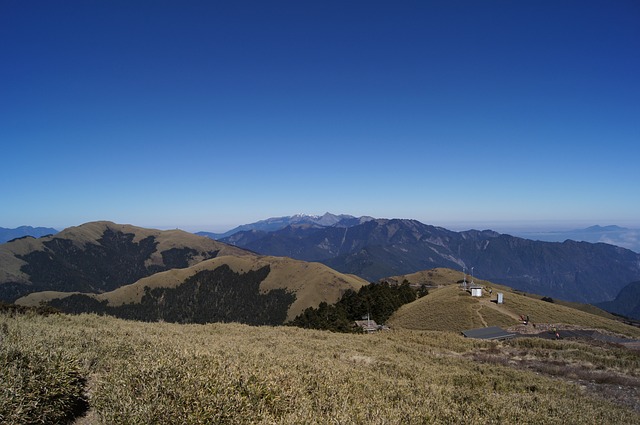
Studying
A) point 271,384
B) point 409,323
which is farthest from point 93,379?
point 409,323

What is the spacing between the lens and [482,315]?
49062 mm

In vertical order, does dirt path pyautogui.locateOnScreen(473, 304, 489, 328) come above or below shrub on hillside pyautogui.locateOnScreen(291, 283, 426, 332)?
above

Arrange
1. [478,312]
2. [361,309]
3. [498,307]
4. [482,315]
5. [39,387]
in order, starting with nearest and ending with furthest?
[39,387] < [482,315] < [478,312] < [498,307] < [361,309]

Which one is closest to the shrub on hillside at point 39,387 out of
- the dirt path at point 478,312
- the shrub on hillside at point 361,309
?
the shrub on hillside at point 361,309

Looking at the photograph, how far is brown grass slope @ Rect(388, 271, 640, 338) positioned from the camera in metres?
47.2

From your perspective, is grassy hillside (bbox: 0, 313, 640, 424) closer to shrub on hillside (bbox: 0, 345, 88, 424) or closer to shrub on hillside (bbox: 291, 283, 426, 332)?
shrub on hillside (bbox: 0, 345, 88, 424)

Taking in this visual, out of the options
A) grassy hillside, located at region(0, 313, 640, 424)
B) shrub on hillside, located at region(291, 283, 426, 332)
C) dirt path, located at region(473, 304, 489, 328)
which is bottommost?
shrub on hillside, located at region(291, 283, 426, 332)

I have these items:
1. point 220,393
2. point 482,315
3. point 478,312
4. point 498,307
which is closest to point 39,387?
point 220,393

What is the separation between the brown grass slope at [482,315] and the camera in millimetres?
47188

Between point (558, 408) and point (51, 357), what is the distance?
13607mm

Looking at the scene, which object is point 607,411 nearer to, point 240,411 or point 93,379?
point 240,411

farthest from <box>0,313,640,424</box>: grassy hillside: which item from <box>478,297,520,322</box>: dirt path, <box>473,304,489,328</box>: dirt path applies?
<box>478,297,520,322</box>: dirt path

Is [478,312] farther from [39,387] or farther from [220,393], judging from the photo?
[39,387]

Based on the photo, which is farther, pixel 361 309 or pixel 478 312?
pixel 361 309
